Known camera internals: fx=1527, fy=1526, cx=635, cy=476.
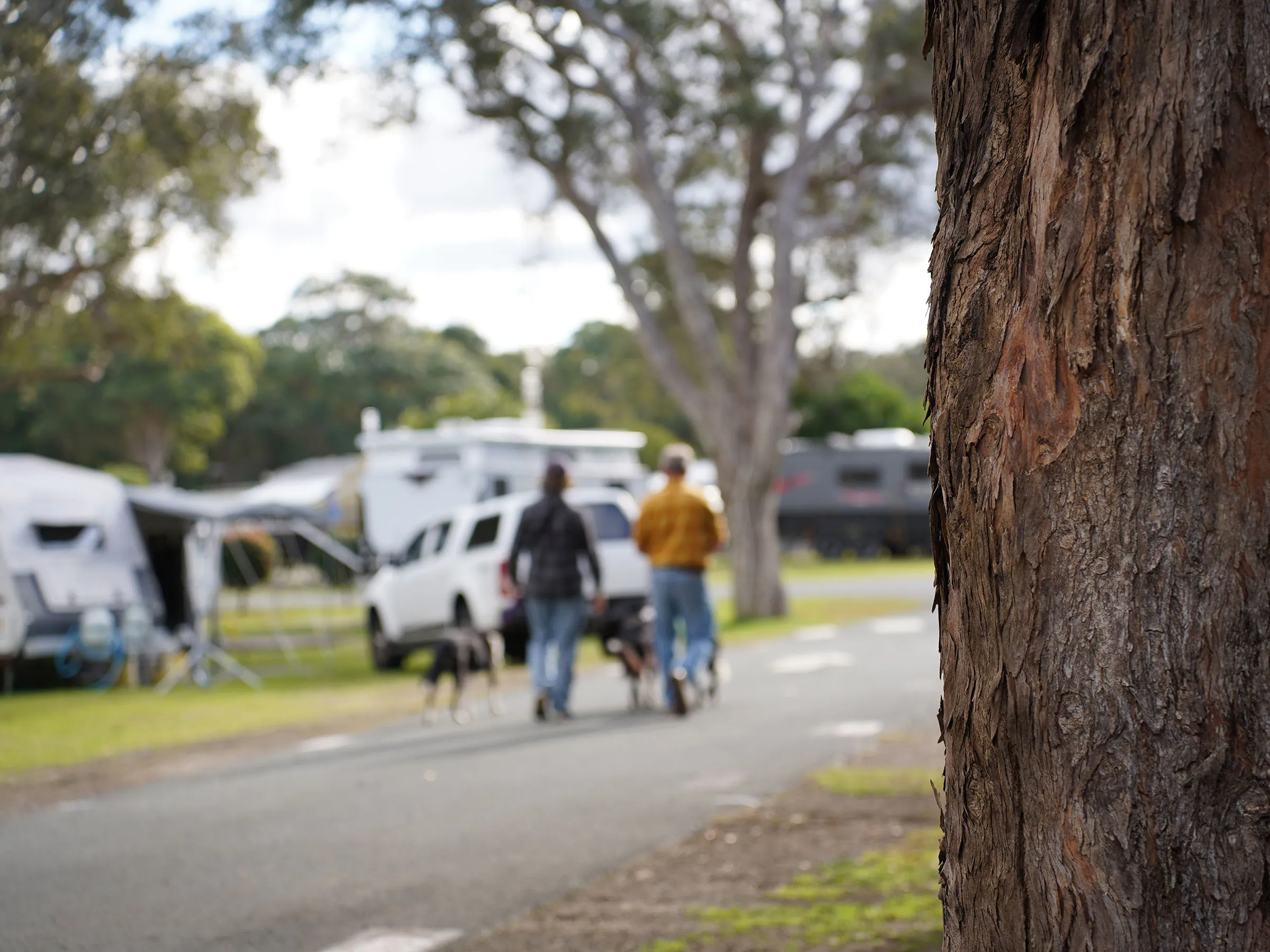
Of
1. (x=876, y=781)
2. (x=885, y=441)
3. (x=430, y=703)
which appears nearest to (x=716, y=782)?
(x=876, y=781)

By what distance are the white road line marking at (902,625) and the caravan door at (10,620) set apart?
9954mm

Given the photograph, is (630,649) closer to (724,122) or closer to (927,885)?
(927,885)

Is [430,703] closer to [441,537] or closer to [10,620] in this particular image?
[441,537]

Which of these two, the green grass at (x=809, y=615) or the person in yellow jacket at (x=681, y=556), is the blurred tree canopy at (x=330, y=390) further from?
the person in yellow jacket at (x=681, y=556)

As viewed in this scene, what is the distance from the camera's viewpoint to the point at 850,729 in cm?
1070

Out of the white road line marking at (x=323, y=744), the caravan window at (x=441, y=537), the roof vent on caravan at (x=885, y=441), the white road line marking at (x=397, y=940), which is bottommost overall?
the white road line marking at (x=323, y=744)

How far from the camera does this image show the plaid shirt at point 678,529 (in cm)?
1138

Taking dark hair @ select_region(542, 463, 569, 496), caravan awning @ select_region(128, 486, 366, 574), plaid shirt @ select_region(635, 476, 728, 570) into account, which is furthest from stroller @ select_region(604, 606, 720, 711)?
caravan awning @ select_region(128, 486, 366, 574)

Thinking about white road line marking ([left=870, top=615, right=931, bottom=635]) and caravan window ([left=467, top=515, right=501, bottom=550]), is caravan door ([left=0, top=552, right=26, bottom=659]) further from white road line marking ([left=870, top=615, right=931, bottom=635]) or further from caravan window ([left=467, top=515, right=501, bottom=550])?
white road line marking ([left=870, top=615, right=931, bottom=635])

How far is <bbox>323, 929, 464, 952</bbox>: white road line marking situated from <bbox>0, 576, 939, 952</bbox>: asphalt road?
0.07m

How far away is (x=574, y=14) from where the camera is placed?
21.0m

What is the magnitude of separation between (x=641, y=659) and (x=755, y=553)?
10879mm

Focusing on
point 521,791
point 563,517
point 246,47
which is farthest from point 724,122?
Result: point 521,791

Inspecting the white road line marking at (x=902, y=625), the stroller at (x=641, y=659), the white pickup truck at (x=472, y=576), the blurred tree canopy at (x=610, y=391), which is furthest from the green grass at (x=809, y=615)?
the blurred tree canopy at (x=610, y=391)
